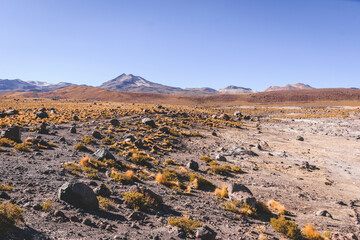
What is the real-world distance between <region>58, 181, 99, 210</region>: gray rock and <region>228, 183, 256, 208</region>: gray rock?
248 inches

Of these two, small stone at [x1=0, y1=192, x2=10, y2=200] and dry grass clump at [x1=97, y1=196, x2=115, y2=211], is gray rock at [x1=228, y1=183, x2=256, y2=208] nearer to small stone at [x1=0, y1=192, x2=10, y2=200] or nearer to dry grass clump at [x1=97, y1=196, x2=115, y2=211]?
dry grass clump at [x1=97, y1=196, x2=115, y2=211]

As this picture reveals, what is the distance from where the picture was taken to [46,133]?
790 inches

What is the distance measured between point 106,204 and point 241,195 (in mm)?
6124

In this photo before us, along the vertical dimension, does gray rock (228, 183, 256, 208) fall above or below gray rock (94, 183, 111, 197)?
below

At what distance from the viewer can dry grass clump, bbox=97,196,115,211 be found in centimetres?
815

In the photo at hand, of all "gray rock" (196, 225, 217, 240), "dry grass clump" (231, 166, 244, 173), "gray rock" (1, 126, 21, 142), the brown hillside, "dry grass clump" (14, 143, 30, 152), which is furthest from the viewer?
the brown hillside

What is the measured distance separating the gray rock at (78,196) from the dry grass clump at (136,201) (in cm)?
125

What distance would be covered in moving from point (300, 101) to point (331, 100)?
600 inches

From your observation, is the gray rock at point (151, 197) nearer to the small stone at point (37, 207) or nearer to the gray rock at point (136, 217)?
the gray rock at point (136, 217)

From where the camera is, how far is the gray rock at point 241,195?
32.9ft

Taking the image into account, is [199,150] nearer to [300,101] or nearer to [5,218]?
[5,218]

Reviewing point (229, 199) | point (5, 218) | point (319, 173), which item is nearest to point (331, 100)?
point (319, 173)

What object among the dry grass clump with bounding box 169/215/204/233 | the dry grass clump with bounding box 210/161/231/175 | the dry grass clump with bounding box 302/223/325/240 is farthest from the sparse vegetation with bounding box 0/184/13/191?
the dry grass clump with bounding box 210/161/231/175

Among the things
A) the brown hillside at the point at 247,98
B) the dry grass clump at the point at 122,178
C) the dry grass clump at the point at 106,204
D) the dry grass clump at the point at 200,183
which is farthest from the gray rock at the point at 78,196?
the brown hillside at the point at 247,98
